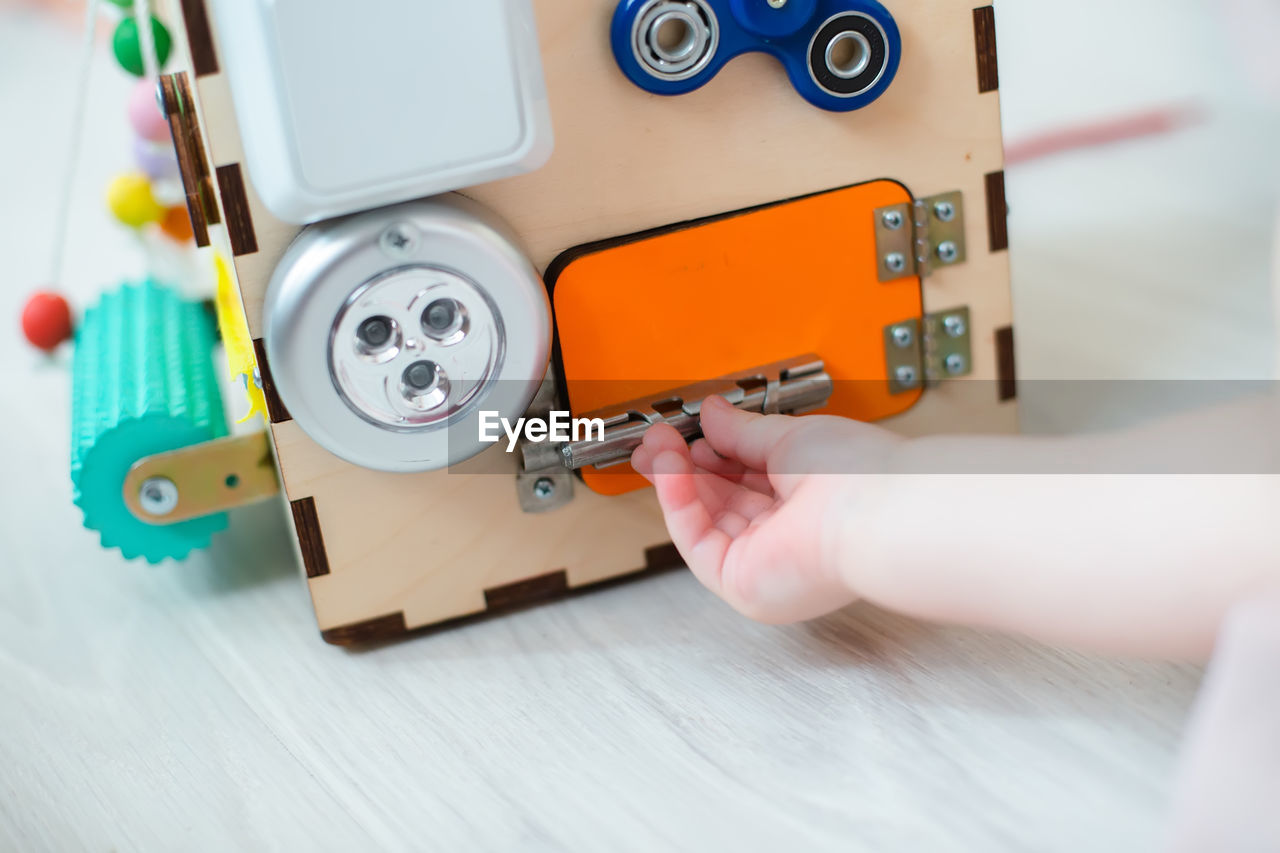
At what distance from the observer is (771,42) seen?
1.46ft

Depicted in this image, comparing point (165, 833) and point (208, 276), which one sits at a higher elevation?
point (208, 276)

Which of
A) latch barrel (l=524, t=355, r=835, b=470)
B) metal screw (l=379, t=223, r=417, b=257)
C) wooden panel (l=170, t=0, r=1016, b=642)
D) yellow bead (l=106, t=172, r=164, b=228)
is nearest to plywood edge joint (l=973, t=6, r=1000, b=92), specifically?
wooden panel (l=170, t=0, r=1016, b=642)

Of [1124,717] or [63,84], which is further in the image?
[63,84]

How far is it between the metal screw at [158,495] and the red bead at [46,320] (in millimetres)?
251

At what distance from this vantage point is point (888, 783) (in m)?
0.37

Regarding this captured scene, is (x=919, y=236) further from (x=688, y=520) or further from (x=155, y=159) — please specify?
(x=155, y=159)

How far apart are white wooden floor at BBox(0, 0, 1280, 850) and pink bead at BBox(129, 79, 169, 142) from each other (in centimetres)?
21

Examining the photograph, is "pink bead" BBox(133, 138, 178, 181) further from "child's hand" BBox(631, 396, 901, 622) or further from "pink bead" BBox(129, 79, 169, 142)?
"child's hand" BBox(631, 396, 901, 622)

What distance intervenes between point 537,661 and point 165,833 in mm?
138

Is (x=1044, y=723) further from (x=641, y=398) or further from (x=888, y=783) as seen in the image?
(x=641, y=398)

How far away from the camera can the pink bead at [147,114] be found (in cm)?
62

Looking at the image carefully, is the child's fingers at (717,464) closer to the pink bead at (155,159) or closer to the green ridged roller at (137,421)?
the green ridged roller at (137,421)

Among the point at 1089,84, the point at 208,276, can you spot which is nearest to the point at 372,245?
the point at 208,276

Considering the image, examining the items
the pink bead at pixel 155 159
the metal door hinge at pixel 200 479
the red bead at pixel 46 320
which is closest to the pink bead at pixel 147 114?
the pink bead at pixel 155 159
